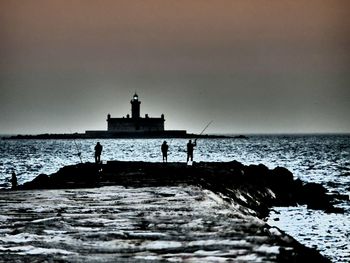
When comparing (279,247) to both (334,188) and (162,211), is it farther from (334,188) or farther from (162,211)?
(334,188)

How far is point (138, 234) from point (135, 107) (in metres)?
147

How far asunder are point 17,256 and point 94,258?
68cm

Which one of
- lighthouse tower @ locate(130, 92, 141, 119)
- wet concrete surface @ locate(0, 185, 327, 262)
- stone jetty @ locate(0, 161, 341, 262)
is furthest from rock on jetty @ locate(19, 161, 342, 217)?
lighthouse tower @ locate(130, 92, 141, 119)

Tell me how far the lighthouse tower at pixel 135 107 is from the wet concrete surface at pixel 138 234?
135 meters

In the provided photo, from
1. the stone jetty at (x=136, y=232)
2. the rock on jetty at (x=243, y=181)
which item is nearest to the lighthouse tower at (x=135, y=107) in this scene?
the rock on jetty at (x=243, y=181)

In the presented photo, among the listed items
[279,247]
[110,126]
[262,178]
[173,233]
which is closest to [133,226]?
[173,233]

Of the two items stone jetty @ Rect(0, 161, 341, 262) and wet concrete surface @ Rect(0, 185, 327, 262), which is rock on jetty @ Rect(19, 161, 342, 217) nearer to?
stone jetty @ Rect(0, 161, 341, 262)

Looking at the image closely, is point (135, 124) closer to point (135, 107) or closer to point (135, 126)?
point (135, 126)

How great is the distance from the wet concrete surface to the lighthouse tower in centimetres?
13548

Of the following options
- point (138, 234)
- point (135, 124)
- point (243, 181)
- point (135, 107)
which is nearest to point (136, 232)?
point (138, 234)

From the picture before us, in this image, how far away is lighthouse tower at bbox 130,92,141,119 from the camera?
146712mm

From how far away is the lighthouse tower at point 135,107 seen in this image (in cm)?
14671

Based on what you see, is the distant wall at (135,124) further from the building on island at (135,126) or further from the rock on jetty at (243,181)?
the rock on jetty at (243,181)

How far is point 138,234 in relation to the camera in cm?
550
